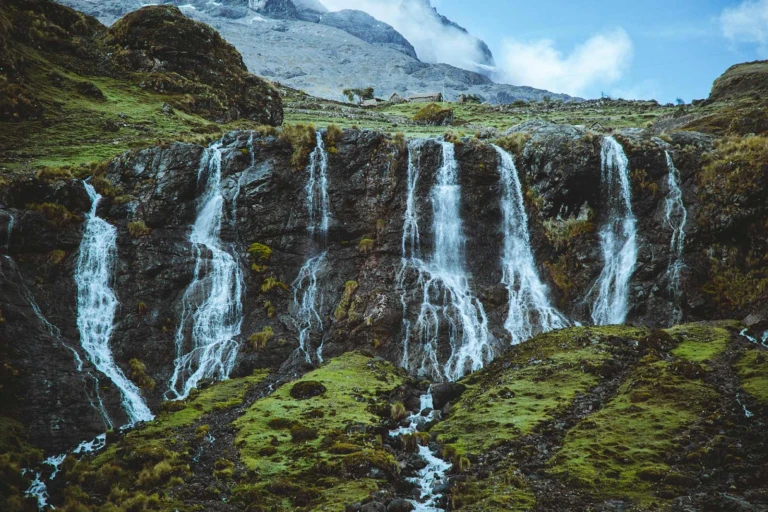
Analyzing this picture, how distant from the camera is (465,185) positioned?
4356 centimetres

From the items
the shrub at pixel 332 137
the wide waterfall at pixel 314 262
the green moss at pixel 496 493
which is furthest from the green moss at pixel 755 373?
the shrub at pixel 332 137

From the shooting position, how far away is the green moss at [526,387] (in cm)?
2172

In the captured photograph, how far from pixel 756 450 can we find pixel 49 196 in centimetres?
4147

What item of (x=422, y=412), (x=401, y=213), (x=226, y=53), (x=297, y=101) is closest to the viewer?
(x=422, y=412)

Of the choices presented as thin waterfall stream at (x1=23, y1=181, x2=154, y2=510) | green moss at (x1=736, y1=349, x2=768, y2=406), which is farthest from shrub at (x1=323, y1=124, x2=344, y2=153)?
green moss at (x1=736, y1=349, x2=768, y2=406)

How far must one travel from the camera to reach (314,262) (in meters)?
39.9

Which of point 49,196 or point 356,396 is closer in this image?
point 356,396

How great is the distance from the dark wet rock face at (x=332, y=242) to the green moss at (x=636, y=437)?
11.7 ft

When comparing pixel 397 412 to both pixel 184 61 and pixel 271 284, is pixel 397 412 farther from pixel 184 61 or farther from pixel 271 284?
pixel 184 61

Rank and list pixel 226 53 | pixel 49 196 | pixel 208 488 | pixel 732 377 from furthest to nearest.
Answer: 1. pixel 226 53
2. pixel 49 196
3. pixel 732 377
4. pixel 208 488

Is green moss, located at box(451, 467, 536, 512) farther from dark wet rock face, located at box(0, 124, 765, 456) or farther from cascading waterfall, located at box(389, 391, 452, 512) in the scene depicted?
dark wet rock face, located at box(0, 124, 765, 456)

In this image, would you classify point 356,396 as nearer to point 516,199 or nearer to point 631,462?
point 631,462

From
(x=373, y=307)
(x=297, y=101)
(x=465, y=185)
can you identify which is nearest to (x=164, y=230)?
(x=373, y=307)

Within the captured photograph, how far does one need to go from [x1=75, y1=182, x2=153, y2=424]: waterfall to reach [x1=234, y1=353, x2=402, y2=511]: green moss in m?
8.06
